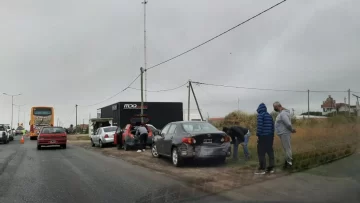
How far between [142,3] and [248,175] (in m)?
15.7

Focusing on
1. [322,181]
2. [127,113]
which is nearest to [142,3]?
[322,181]

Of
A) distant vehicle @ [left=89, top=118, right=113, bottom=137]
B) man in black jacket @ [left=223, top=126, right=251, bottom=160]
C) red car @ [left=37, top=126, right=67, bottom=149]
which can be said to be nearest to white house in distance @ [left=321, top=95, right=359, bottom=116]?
man in black jacket @ [left=223, top=126, right=251, bottom=160]

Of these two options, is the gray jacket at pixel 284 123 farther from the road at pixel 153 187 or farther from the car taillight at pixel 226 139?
the car taillight at pixel 226 139

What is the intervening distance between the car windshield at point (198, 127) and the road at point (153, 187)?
2.08 metres

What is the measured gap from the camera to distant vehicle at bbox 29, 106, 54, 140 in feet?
133

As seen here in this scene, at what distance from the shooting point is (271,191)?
25.4 ft

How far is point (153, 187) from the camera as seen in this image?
8.62 metres

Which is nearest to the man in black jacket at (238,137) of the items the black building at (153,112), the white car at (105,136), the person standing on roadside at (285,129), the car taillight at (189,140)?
the car taillight at (189,140)

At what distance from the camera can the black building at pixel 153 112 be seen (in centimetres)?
4447

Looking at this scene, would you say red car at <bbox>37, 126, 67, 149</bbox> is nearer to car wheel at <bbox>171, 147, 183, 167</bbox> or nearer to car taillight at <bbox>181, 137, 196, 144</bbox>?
car wheel at <bbox>171, 147, 183, 167</bbox>

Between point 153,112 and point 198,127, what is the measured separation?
109 feet

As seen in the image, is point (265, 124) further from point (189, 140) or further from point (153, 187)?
point (153, 187)

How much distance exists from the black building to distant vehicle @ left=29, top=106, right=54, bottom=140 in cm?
769

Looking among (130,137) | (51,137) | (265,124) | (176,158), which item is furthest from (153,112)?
(265,124)
